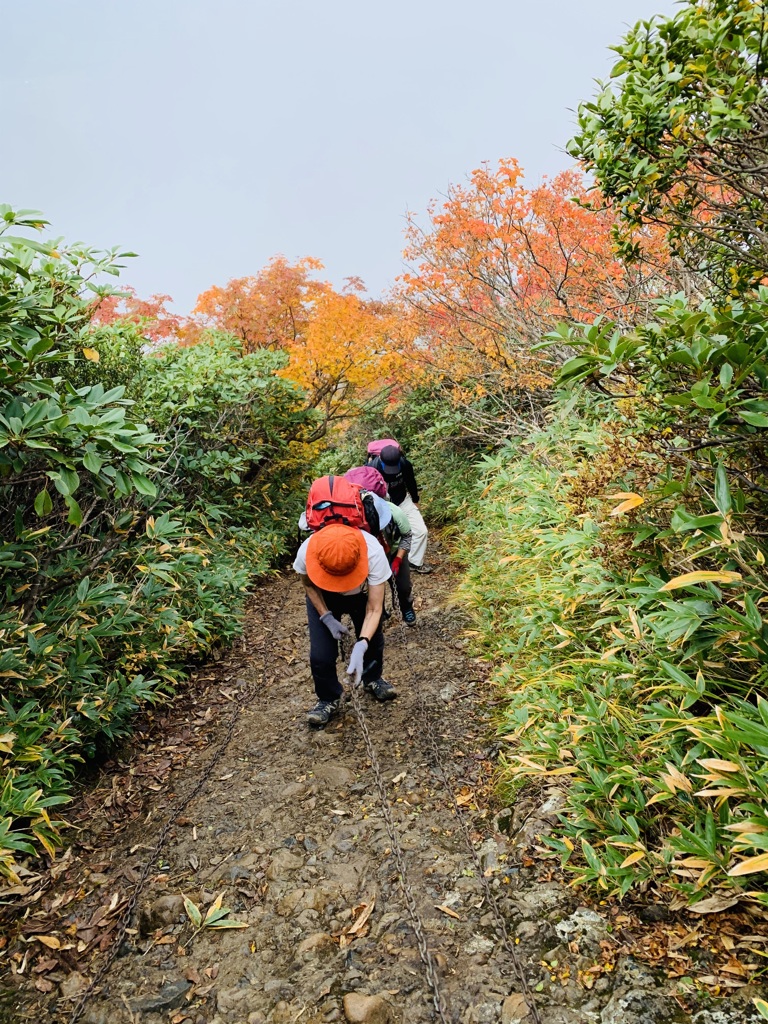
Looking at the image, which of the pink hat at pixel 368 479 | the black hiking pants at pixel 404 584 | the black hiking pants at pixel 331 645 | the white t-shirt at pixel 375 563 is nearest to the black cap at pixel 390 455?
the pink hat at pixel 368 479

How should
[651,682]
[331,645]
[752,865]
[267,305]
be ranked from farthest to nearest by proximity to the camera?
[267,305] → [331,645] → [651,682] → [752,865]

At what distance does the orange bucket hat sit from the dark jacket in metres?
2.56

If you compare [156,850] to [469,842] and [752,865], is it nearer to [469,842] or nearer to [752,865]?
[469,842]

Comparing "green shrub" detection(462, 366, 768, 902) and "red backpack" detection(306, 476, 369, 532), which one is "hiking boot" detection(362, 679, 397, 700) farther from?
"red backpack" detection(306, 476, 369, 532)

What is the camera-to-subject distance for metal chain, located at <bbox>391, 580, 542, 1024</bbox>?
210cm

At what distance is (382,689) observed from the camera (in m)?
4.50

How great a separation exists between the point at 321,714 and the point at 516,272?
5925 mm

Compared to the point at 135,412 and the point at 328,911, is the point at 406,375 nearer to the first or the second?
the point at 135,412

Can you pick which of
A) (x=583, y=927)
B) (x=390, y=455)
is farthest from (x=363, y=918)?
(x=390, y=455)

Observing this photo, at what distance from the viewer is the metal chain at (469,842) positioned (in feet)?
6.88

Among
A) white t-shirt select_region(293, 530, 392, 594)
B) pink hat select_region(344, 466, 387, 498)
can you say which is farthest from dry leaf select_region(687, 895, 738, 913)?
pink hat select_region(344, 466, 387, 498)

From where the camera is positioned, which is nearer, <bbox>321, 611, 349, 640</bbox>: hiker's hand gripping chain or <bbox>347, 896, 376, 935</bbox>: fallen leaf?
<bbox>347, 896, 376, 935</bbox>: fallen leaf

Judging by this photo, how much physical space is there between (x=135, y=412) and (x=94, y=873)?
3.88 m

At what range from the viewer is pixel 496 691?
4266 mm
